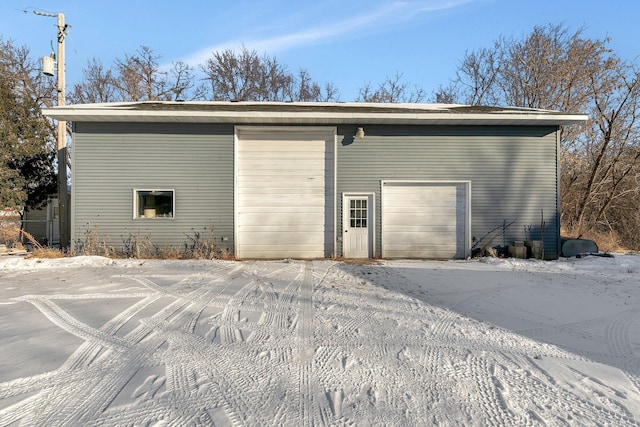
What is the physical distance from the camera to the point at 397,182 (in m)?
9.41

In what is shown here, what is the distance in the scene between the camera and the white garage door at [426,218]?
946cm

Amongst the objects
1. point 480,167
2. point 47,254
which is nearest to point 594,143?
point 480,167

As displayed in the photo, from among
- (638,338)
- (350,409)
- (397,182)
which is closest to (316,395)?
(350,409)

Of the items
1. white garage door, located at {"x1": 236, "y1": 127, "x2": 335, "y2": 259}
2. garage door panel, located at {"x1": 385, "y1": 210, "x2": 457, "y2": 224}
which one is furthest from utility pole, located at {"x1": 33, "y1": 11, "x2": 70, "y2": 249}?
garage door panel, located at {"x1": 385, "y1": 210, "x2": 457, "y2": 224}

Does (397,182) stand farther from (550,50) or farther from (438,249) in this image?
(550,50)

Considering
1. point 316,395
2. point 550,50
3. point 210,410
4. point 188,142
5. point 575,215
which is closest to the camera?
point 210,410

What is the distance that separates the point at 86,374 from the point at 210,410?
125 cm

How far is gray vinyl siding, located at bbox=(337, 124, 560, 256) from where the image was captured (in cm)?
938

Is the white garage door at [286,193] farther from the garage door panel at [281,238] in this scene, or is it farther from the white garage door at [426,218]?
the white garage door at [426,218]

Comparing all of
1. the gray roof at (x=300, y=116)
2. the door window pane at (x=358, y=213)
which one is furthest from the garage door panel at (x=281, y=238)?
the gray roof at (x=300, y=116)

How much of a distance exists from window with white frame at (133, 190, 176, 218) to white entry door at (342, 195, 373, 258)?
4.98m

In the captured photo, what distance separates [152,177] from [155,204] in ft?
2.52

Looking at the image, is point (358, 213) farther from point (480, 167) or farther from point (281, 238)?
point (480, 167)

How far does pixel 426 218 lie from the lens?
9539 millimetres
